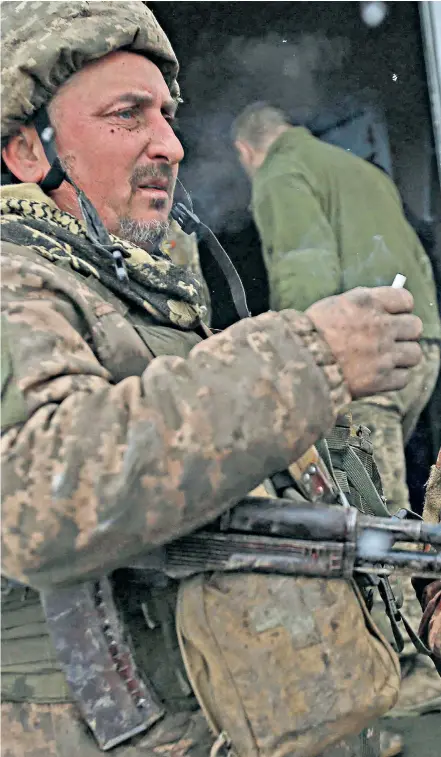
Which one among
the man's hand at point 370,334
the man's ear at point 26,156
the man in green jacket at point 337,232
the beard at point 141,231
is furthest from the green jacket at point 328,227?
the man's hand at point 370,334

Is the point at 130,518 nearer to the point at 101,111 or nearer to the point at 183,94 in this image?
the point at 101,111

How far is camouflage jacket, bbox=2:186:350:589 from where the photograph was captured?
2.73 feet

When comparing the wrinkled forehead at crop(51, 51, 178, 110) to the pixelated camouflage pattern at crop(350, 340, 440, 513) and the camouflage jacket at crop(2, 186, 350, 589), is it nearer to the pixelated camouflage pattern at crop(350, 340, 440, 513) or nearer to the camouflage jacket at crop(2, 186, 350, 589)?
the camouflage jacket at crop(2, 186, 350, 589)

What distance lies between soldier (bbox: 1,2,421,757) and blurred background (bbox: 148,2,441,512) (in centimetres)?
92

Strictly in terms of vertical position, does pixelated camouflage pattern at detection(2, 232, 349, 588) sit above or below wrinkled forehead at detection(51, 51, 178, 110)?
below

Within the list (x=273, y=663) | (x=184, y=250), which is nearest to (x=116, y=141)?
(x=273, y=663)

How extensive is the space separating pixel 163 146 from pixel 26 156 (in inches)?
8.8

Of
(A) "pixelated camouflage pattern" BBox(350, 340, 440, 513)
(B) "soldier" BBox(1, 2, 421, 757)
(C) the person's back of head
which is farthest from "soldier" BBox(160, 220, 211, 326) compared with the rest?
(B) "soldier" BBox(1, 2, 421, 757)

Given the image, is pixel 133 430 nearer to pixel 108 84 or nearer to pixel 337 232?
pixel 108 84

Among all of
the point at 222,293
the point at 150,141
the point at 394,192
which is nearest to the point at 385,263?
the point at 394,192

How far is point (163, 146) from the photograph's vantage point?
49.6 inches

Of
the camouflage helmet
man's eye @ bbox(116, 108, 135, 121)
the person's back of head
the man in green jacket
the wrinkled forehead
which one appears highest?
the camouflage helmet

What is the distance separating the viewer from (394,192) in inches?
92.7

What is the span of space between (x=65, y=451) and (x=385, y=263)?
1607 mm
